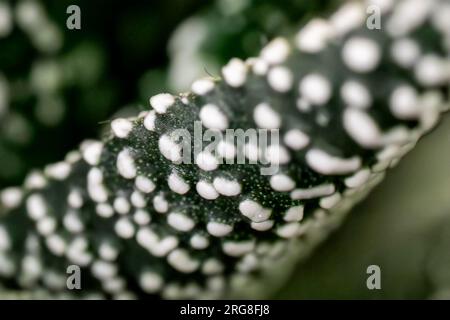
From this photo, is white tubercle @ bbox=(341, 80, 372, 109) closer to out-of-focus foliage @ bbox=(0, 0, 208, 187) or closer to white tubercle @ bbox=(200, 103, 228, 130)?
white tubercle @ bbox=(200, 103, 228, 130)

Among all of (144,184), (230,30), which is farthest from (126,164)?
(230,30)

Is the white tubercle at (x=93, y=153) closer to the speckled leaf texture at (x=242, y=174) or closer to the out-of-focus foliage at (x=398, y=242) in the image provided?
the speckled leaf texture at (x=242, y=174)

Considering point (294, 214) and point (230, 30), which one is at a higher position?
point (230, 30)

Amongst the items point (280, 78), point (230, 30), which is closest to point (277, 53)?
point (280, 78)

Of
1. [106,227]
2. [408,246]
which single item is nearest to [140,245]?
[106,227]

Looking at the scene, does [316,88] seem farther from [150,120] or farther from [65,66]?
[65,66]

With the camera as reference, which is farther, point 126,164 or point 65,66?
point 65,66

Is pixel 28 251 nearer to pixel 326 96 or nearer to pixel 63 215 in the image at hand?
pixel 63 215

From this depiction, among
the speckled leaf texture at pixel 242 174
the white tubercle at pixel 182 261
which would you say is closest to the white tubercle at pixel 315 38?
the speckled leaf texture at pixel 242 174

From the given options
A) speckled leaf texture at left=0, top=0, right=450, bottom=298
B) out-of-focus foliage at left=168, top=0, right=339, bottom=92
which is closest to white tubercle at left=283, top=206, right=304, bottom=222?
speckled leaf texture at left=0, top=0, right=450, bottom=298
